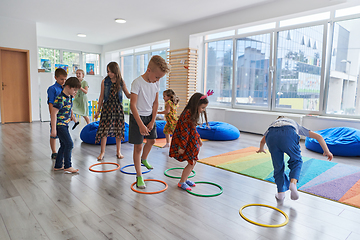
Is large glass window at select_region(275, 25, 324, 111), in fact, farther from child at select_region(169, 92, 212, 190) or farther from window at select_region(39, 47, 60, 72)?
window at select_region(39, 47, 60, 72)

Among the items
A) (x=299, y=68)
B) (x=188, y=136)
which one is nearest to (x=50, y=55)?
(x=299, y=68)

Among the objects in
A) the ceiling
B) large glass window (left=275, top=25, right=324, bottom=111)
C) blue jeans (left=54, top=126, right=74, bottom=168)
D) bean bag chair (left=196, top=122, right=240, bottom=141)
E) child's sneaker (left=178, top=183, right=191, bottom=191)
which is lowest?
child's sneaker (left=178, top=183, right=191, bottom=191)

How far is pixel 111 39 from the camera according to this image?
9641mm

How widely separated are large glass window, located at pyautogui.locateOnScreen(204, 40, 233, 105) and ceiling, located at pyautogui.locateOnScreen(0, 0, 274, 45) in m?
1.13

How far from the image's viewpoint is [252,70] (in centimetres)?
654

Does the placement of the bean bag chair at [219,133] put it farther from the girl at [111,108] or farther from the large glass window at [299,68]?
the girl at [111,108]

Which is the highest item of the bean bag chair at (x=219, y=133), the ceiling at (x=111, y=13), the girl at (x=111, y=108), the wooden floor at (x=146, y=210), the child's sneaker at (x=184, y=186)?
the ceiling at (x=111, y=13)

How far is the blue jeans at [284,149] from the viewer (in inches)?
84.1

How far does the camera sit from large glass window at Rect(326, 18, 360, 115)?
484 cm

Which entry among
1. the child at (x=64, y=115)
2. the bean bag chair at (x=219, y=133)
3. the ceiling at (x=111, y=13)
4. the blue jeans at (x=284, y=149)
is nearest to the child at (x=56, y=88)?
the child at (x=64, y=115)

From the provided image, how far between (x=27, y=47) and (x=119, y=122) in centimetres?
550

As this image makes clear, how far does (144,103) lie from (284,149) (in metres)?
1.31

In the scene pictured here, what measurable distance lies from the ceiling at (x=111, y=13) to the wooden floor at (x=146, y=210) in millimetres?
3915

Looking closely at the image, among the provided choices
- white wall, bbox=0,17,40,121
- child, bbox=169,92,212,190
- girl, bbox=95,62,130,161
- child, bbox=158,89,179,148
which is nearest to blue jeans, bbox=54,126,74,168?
girl, bbox=95,62,130,161
